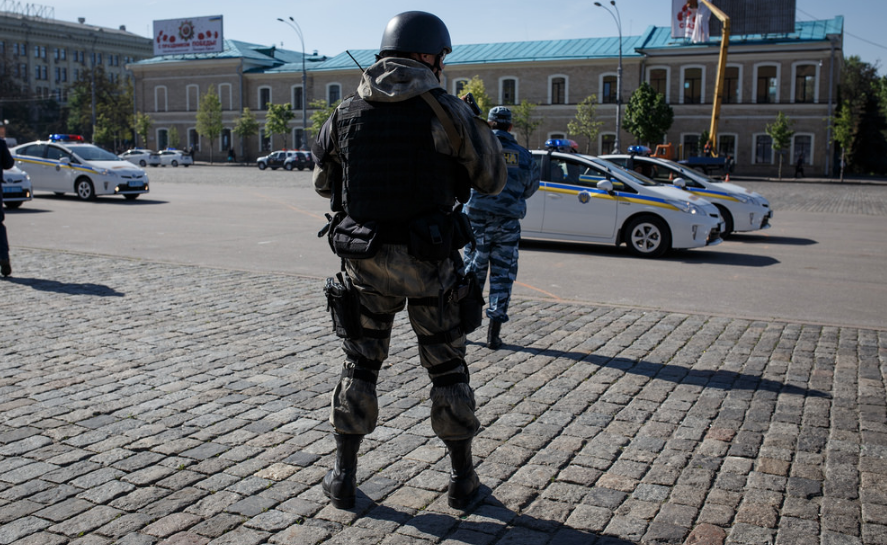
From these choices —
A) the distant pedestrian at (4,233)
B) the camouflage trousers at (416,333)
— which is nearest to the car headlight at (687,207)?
the distant pedestrian at (4,233)

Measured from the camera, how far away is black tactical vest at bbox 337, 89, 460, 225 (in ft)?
11.0

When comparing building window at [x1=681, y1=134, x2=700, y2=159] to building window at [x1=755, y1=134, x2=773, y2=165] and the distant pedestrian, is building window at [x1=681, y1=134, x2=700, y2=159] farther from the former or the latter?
the distant pedestrian

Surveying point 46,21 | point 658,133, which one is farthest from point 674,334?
point 46,21

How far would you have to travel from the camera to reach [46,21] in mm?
104125

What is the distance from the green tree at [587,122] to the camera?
55.7m

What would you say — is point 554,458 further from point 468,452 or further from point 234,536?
point 234,536

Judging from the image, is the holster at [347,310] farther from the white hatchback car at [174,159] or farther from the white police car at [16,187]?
the white hatchback car at [174,159]

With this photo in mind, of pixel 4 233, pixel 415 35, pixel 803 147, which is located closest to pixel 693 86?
pixel 803 147

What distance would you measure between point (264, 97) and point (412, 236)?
235 ft

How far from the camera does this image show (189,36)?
74.4 m

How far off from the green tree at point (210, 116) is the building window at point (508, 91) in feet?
81.9

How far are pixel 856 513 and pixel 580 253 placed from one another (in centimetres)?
926

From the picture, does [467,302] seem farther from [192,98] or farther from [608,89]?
[192,98]

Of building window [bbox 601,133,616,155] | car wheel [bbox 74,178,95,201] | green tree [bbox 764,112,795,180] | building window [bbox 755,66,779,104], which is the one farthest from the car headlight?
building window [bbox 601,133,616,155]
